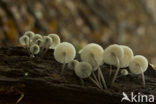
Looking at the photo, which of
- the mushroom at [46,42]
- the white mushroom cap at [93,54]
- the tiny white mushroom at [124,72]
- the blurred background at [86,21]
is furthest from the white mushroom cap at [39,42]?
the blurred background at [86,21]

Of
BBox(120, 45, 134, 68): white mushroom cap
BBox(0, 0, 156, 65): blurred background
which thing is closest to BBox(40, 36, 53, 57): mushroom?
BBox(120, 45, 134, 68): white mushroom cap

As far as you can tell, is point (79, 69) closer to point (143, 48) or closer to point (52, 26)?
point (52, 26)

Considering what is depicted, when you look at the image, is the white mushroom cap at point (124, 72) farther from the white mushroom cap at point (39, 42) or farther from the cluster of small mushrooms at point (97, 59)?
the white mushroom cap at point (39, 42)

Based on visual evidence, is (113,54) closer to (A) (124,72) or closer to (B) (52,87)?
(A) (124,72)

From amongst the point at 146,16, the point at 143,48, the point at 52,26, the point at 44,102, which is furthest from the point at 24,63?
the point at 146,16

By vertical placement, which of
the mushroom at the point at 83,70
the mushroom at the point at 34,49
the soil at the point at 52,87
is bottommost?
the soil at the point at 52,87
